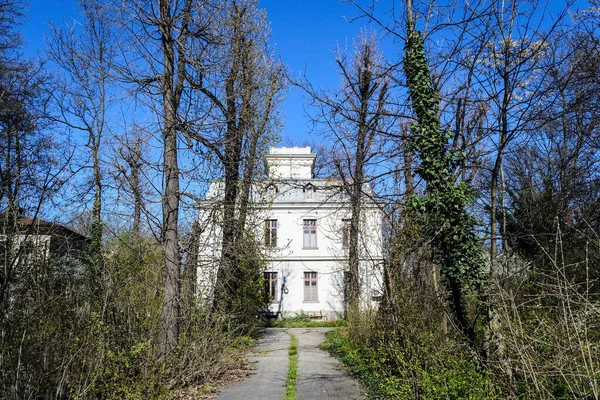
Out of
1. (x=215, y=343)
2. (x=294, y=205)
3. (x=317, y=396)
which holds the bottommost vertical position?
(x=317, y=396)

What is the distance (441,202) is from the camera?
7.96 m

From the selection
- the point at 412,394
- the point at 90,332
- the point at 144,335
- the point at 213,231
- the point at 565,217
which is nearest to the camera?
the point at 90,332

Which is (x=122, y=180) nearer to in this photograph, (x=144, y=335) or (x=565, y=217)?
(x=144, y=335)

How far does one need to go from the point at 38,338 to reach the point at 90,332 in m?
0.68

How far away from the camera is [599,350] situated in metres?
4.98

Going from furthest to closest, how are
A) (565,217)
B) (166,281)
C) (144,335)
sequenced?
(565,217)
(166,281)
(144,335)

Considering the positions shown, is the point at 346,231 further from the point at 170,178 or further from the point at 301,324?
the point at 170,178

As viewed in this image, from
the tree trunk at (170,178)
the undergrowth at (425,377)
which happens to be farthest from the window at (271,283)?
the tree trunk at (170,178)

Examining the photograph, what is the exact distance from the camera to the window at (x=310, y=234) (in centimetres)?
2939

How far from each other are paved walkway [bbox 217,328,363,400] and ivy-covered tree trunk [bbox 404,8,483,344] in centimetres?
261

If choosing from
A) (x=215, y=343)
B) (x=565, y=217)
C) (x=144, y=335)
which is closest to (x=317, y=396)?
(x=215, y=343)

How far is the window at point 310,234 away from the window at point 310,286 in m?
1.90

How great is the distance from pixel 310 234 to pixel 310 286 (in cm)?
340

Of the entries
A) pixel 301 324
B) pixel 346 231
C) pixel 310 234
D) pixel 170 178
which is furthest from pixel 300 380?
pixel 310 234
